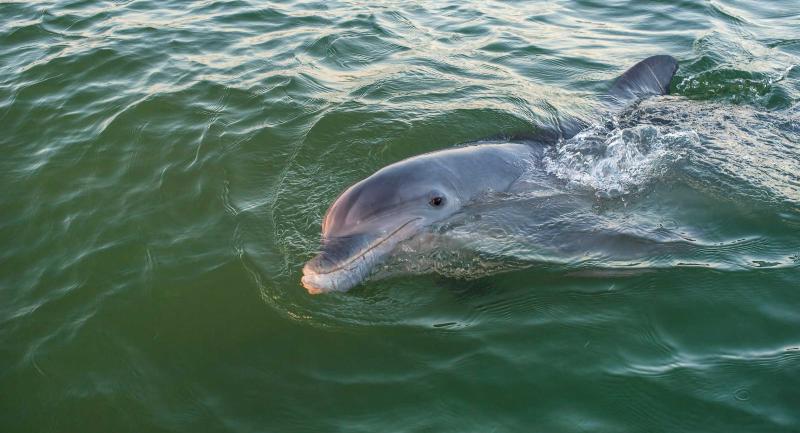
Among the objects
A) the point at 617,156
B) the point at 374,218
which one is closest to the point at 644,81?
the point at 617,156

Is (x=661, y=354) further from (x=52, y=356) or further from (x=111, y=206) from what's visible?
(x=111, y=206)

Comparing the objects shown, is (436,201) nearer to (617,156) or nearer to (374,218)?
(374,218)

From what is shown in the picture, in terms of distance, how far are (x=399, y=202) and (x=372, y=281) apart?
784 mm

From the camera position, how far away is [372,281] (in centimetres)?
604

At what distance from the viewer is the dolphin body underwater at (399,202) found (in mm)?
5816

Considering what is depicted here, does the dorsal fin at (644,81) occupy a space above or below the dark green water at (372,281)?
above

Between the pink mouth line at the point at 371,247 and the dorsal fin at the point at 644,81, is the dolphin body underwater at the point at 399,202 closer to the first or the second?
the pink mouth line at the point at 371,247

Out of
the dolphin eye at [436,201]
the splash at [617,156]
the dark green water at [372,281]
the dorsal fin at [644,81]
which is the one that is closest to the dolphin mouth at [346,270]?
the dark green water at [372,281]

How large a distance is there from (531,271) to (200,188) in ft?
13.3

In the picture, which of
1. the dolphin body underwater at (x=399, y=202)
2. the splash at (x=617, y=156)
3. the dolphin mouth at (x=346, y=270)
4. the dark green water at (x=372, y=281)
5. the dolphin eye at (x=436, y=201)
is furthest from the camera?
the splash at (x=617, y=156)

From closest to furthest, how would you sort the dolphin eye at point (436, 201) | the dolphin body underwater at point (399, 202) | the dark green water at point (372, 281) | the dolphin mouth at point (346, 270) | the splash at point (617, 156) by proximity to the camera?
the dark green water at point (372, 281) → the dolphin mouth at point (346, 270) → the dolphin body underwater at point (399, 202) → the dolphin eye at point (436, 201) → the splash at point (617, 156)

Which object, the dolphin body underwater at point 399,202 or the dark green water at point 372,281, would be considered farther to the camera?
the dolphin body underwater at point 399,202

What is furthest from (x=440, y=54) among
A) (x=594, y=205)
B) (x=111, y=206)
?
(x=111, y=206)

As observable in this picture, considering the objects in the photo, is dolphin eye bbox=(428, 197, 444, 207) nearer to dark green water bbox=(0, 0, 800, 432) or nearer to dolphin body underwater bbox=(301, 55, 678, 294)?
dolphin body underwater bbox=(301, 55, 678, 294)
